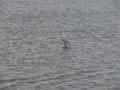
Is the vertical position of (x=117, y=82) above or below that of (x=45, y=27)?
below

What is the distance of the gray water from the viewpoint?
17719mm

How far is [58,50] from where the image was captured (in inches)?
903

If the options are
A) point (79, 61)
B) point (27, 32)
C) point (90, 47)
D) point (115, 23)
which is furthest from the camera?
point (115, 23)

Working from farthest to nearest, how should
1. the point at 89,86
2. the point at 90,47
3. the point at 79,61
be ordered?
the point at 90,47 < the point at 79,61 < the point at 89,86

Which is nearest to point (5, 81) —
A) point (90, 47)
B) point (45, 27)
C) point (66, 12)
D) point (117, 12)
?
point (90, 47)

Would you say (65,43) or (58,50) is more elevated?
(65,43)

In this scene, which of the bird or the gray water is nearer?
the gray water

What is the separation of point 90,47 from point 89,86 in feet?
23.1

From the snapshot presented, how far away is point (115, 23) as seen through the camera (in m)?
32.6

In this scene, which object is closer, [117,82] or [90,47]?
[117,82]

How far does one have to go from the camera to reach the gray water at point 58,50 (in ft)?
58.1

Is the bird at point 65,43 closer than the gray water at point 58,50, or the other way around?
the gray water at point 58,50

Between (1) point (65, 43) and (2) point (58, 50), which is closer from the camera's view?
(2) point (58, 50)

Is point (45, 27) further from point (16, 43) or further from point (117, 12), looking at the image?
point (117, 12)
